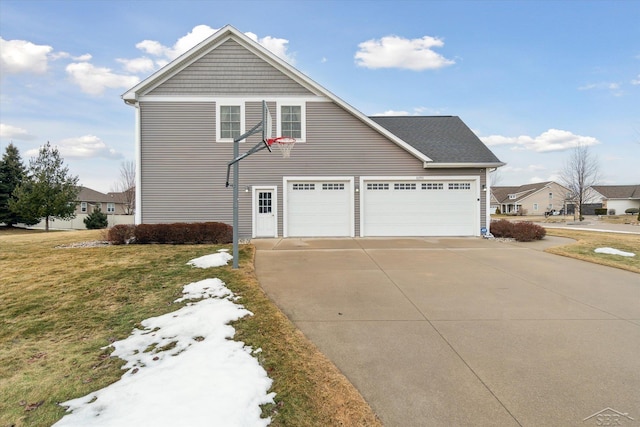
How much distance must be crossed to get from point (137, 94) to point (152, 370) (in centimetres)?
1297

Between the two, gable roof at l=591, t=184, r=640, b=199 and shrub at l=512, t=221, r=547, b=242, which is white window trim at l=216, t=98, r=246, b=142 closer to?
shrub at l=512, t=221, r=547, b=242

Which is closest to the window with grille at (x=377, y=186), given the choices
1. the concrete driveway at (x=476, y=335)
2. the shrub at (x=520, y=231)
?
the shrub at (x=520, y=231)

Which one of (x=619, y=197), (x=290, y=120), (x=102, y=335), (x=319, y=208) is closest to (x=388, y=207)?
(x=319, y=208)

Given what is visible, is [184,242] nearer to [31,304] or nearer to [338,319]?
[31,304]

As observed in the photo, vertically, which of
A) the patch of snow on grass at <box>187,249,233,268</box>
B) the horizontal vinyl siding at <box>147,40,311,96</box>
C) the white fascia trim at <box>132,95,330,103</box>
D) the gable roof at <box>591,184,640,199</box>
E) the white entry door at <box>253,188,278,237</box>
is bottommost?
the patch of snow on grass at <box>187,249,233,268</box>

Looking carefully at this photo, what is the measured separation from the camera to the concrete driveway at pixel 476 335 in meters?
2.66

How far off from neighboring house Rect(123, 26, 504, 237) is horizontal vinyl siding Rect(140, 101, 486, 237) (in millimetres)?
41

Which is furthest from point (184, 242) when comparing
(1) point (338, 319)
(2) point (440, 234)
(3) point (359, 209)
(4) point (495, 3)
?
(4) point (495, 3)

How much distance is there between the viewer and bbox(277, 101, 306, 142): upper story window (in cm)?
1348

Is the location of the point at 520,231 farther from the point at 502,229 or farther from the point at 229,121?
the point at 229,121

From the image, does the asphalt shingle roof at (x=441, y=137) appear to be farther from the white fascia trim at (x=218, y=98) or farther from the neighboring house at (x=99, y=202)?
the neighboring house at (x=99, y=202)

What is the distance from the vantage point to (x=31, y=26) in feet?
37.0

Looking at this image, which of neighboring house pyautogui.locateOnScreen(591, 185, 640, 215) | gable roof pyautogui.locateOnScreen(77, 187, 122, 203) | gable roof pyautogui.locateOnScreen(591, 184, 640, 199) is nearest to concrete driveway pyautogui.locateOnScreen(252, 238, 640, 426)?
gable roof pyautogui.locateOnScreen(77, 187, 122, 203)

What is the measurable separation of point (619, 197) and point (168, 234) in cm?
7248
